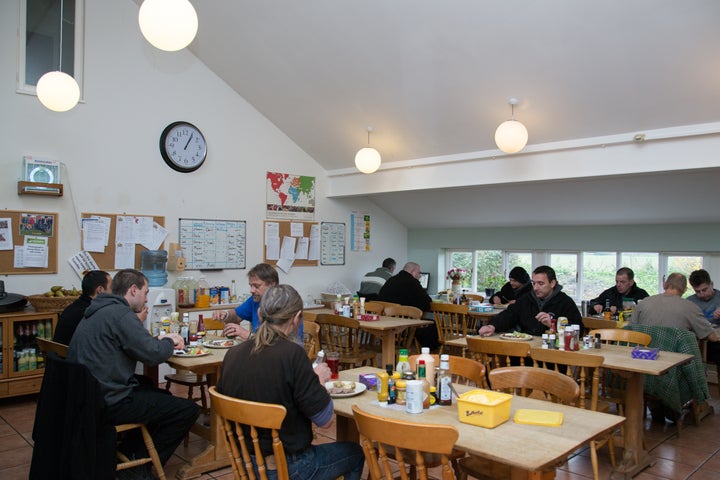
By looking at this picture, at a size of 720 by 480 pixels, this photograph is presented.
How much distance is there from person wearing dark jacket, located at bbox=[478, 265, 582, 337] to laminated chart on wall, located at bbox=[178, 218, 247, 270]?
2954 millimetres

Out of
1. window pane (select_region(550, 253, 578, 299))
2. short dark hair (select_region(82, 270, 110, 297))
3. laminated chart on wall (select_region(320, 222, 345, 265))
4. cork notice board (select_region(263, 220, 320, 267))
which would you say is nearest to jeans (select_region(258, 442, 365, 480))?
short dark hair (select_region(82, 270, 110, 297))

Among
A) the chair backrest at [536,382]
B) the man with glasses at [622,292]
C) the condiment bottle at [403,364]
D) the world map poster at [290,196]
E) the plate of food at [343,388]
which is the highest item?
the world map poster at [290,196]

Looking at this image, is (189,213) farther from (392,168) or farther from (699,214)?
(699,214)

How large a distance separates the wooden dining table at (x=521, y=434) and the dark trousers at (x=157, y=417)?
107cm

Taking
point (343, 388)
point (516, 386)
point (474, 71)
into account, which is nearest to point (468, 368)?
point (516, 386)

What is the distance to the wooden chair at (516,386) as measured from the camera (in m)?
2.21

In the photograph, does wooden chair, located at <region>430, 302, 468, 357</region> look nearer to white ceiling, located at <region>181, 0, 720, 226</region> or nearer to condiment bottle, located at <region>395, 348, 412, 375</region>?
white ceiling, located at <region>181, 0, 720, 226</region>

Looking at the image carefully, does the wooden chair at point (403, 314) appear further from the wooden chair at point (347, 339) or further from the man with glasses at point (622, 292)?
the man with glasses at point (622, 292)

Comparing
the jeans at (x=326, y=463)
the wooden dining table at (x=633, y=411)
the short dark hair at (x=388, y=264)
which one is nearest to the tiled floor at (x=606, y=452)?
the wooden dining table at (x=633, y=411)

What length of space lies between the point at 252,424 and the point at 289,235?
453 cm

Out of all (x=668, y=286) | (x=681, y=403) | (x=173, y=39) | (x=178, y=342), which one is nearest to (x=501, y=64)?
(x=668, y=286)

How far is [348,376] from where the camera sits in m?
2.68

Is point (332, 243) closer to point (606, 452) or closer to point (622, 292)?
point (622, 292)

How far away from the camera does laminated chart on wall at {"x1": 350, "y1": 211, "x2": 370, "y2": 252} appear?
7031 millimetres
